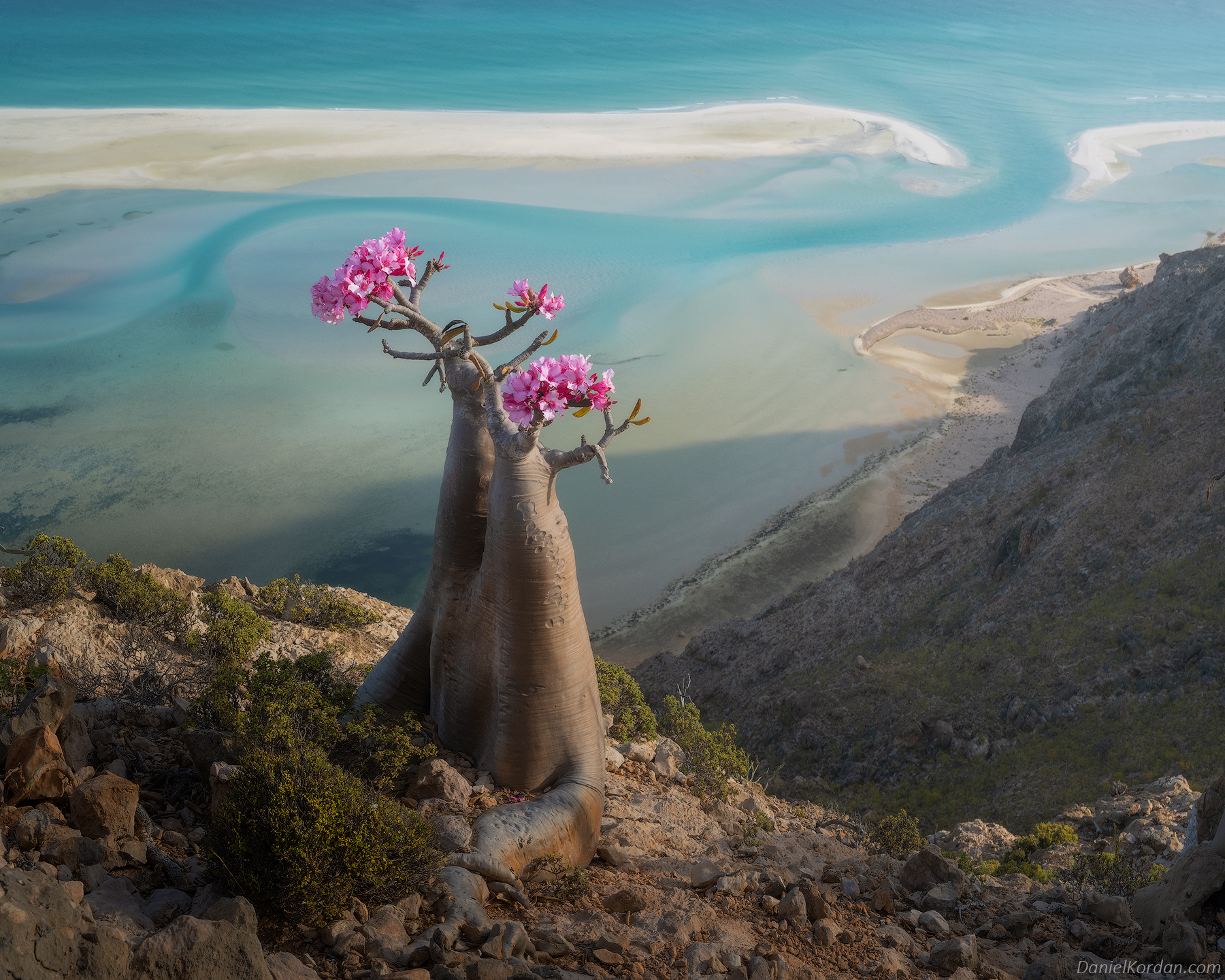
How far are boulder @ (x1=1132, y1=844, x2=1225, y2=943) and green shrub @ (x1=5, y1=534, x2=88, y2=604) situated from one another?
14760mm

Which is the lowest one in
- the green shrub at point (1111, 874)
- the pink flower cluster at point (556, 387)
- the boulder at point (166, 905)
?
the green shrub at point (1111, 874)

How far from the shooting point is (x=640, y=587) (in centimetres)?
3045

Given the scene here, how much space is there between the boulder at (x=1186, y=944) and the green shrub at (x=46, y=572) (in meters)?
14.8

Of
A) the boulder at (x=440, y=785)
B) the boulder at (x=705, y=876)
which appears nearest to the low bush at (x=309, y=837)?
the boulder at (x=440, y=785)

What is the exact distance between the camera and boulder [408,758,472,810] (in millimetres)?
9266

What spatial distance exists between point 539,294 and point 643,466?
28.6m

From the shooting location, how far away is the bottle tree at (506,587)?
8.28 metres

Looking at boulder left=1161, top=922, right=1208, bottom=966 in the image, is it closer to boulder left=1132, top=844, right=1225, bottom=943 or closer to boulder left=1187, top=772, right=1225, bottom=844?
boulder left=1132, top=844, right=1225, bottom=943

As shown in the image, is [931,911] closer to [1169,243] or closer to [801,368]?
[801,368]

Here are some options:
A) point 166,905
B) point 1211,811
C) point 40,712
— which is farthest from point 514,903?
point 1211,811

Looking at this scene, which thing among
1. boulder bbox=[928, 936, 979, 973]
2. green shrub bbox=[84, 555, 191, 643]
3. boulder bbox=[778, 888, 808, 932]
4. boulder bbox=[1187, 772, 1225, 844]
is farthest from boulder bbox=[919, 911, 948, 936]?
green shrub bbox=[84, 555, 191, 643]

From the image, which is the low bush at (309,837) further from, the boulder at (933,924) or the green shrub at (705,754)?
the green shrub at (705,754)

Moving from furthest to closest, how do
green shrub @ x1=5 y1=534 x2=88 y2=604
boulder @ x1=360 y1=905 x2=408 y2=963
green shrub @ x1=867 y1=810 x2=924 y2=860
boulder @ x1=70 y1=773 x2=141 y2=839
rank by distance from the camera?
green shrub @ x1=5 y1=534 x2=88 y2=604
green shrub @ x1=867 y1=810 x2=924 y2=860
boulder @ x1=70 y1=773 x2=141 y2=839
boulder @ x1=360 y1=905 x2=408 y2=963

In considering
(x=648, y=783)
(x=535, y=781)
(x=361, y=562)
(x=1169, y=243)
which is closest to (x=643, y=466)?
(x=361, y=562)
